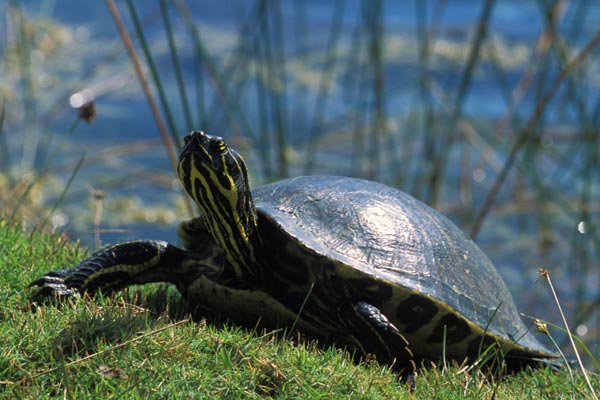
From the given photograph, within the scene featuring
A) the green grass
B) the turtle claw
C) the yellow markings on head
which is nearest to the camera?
the green grass

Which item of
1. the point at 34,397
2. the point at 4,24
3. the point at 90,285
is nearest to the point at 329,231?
the point at 90,285

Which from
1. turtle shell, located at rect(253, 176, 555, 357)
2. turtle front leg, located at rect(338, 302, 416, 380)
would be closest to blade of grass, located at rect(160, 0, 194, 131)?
turtle shell, located at rect(253, 176, 555, 357)

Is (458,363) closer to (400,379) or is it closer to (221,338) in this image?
(400,379)

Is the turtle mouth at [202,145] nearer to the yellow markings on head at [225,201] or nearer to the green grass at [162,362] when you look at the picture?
the yellow markings on head at [225,201]

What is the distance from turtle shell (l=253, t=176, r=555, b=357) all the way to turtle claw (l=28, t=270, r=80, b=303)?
0.80 metres

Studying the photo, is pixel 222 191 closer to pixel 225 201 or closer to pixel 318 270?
pixel 225 201

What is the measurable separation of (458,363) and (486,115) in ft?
20.5

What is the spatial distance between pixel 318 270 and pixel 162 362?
0.83 m

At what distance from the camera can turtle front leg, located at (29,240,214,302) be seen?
315cm

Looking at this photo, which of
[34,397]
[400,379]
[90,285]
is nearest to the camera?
[34,397]

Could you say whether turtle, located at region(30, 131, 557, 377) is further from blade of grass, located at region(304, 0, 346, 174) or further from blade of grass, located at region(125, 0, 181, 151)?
blade of grass, located at region(304, 0, 346, 174)

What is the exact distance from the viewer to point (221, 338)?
114 inches

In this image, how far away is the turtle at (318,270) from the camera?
3252 millimetres

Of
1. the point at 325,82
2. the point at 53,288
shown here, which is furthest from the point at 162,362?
the point at 325,82
